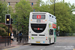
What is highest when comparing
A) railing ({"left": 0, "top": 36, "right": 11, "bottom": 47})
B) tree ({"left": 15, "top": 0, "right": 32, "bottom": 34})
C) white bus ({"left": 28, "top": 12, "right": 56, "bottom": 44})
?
tree ({"left": 15, "top": 0, "right": 32, "bottom": 34})

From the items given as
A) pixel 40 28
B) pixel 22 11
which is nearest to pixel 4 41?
pixel 40 28

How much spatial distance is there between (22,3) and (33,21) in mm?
30180

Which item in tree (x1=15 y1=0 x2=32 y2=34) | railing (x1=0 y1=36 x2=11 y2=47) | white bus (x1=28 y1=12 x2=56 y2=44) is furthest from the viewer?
tree (x1=15 y1=0 x2=32 y2=34)

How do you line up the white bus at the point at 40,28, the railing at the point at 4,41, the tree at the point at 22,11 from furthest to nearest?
1. the tree at the point at 22,11
2. the white bus at the point at 40,28
3. the railing at the point at 4,41

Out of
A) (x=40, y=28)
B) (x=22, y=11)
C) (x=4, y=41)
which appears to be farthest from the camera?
(x=22, y=11)

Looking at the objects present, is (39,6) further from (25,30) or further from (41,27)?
(41,27)

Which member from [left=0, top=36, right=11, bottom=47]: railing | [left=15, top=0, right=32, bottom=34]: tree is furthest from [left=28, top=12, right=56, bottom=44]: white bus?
[left=15, top=0, right=32, bottom=34]: tree

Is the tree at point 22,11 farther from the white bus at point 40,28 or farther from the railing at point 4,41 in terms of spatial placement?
the railing at point 4,41

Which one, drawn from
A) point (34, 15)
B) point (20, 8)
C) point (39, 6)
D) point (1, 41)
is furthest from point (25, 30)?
point (1, 41)

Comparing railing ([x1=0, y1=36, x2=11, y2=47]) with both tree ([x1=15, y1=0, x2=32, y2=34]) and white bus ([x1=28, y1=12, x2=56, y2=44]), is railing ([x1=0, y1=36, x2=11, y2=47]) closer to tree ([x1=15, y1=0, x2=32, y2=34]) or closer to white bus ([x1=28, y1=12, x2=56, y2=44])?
white bus ([x1=28, y1=12, x2=56, y2=44])

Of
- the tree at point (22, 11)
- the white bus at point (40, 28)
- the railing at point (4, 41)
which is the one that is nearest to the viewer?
the railing at point (4, 41)

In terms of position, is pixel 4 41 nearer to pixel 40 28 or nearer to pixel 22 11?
pixel 40 28

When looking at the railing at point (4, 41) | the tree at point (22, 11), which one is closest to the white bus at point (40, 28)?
the railing at point (4, 41)

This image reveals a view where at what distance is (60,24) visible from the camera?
68.8 m
